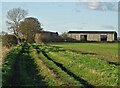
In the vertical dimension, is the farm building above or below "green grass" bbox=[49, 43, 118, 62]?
below

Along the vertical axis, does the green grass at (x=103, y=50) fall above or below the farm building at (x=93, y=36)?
above

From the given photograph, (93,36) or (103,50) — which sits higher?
(103,50)

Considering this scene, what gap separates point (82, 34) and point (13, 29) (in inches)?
2576

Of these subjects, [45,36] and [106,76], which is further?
[45,36]

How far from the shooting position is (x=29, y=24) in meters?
89.2

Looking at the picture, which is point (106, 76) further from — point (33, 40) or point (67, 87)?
point (33, 40)

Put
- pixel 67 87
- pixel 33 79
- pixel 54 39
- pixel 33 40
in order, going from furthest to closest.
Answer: pixel 54 39
pixel 33 40
pixel 33 79
pixel 67 87

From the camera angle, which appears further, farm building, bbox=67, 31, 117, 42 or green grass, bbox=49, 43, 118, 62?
farm building, bbox=67, 31, 117, 42

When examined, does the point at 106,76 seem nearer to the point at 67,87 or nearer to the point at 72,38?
the point at 67,87

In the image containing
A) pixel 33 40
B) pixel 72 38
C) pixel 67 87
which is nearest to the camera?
pixel 67 87

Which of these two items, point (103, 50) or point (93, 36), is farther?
point (93, 36)

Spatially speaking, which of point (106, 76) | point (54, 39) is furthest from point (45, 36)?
point (106, 76)

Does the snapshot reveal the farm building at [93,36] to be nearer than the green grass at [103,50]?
No

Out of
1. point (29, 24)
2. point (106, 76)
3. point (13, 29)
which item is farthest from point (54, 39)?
point (106, 76)
